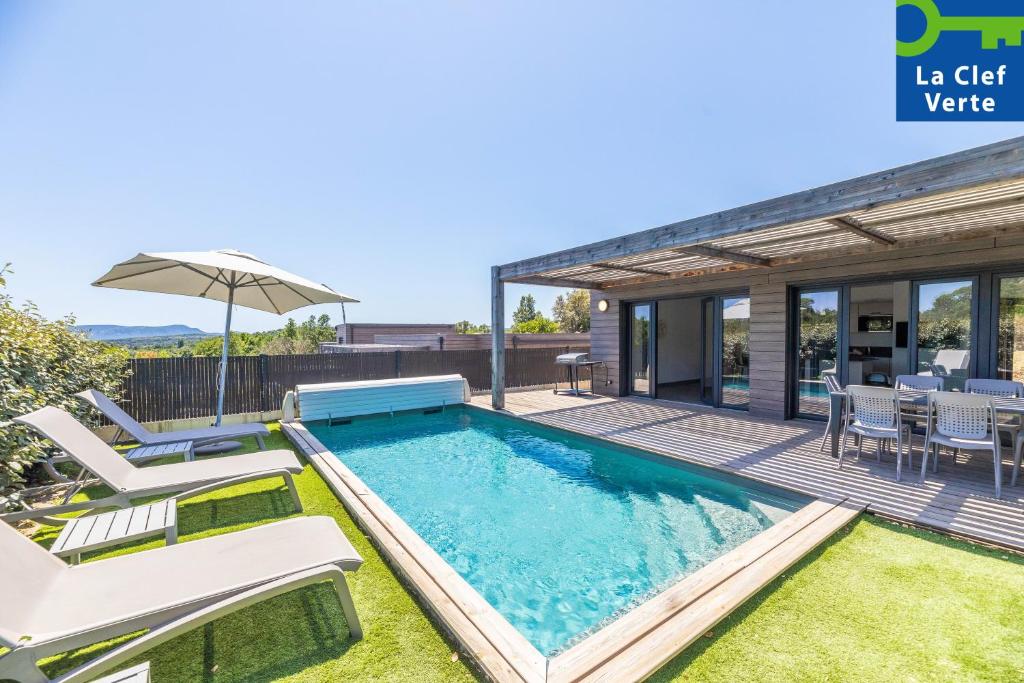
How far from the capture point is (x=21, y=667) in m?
1.57

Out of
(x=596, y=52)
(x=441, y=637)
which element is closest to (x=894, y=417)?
(x=441, y=637)

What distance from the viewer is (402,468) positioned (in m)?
5.45

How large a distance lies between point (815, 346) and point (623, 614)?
21.8 feet

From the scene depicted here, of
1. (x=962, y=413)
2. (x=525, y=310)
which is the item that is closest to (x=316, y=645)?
(x=962, y=413)

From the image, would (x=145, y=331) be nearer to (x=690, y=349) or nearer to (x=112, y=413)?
(x=112, y=413)

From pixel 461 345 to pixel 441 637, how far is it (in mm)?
14784

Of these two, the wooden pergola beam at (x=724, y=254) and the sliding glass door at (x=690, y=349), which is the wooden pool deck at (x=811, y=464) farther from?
the wooden pergola beam at (x=724, y=254)

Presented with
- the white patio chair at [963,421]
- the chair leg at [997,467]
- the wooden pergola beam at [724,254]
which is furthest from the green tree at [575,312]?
the chair leg at [997,467]

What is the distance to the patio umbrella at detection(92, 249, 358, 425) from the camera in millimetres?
5090

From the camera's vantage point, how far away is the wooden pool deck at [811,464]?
344 cm

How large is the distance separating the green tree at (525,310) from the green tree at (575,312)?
348 inches

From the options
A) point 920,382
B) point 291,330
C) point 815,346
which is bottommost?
point 920,382

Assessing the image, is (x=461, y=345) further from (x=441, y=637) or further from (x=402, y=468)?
(x=441, y=637)

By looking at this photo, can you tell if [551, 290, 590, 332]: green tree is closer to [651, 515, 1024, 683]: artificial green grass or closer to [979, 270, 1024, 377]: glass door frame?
[979, 270, 1024, 377]: glass door frame
